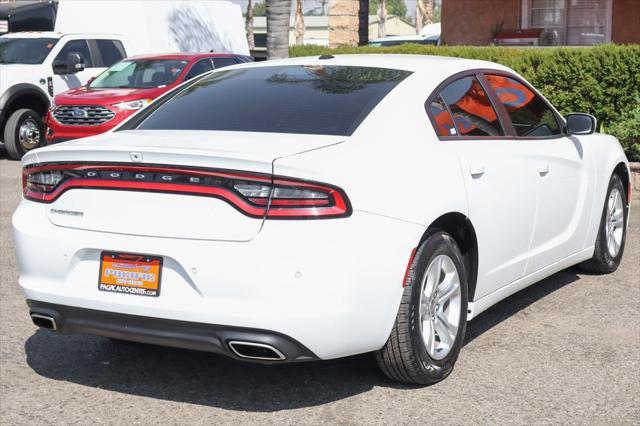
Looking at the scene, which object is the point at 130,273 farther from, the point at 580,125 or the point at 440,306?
the point at 580,125

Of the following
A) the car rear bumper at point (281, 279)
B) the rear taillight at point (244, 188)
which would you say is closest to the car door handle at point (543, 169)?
the car rear bumper at point (281, 279)

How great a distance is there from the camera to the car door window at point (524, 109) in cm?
631

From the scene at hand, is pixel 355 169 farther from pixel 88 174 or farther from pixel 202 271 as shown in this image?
pixel 88 174

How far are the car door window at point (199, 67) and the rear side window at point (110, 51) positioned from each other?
2.63 metres

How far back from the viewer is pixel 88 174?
4809 millimetres

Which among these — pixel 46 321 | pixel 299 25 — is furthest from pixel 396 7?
pixel 46 321

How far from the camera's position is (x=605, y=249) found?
24.9 ft

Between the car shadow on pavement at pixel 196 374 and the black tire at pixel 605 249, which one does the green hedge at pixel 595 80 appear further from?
the car shadow on pavement at pixel 196 374

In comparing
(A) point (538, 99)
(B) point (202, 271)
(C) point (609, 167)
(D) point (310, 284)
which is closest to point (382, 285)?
(D) point (310, 284)

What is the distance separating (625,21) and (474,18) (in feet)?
11.2

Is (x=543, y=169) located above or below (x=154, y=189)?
below

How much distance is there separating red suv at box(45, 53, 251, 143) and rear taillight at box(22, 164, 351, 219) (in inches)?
377

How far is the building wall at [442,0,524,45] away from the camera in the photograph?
22906 mm

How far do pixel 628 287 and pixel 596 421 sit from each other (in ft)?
9.62
